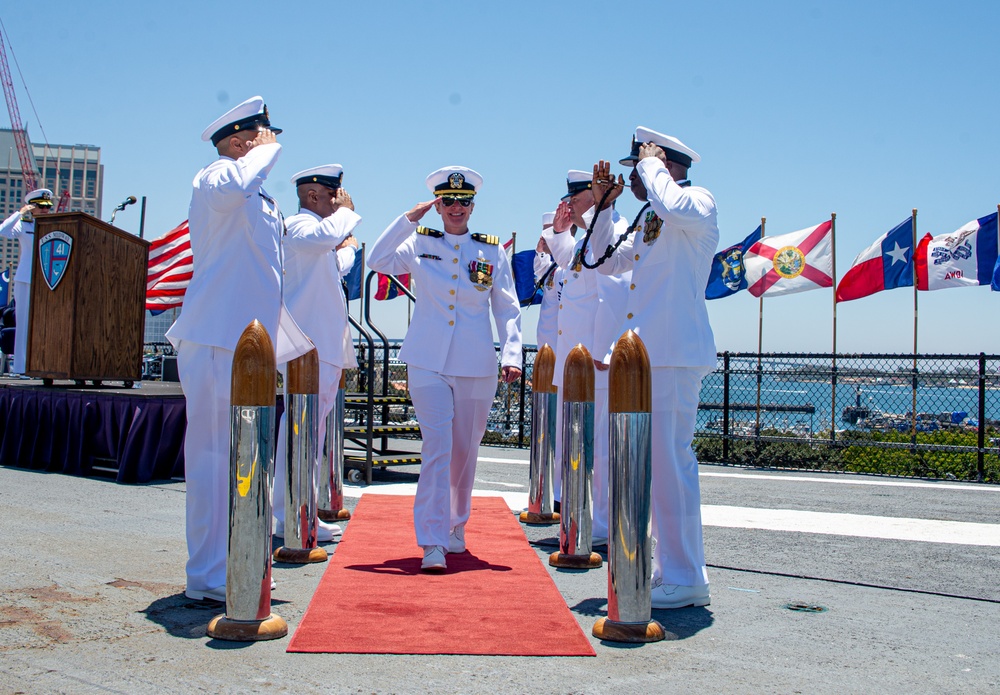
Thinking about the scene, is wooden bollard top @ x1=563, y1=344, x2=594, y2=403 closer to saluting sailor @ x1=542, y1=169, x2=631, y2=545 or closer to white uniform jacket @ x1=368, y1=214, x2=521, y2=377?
white uniform jacket @ x1=368, y1=214, x2=521, y2=377

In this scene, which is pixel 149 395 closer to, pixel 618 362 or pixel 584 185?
pixel 584 185

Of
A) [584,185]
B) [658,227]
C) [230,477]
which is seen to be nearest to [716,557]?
[658,227]

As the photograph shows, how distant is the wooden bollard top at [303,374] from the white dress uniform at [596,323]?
169cm

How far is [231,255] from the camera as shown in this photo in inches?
181

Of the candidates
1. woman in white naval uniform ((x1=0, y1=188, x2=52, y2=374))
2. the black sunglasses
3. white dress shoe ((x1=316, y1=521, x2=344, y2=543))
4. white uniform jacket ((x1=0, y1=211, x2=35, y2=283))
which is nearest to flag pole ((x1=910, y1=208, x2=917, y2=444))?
the black sunglasses

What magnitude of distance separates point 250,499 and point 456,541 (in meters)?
2.33

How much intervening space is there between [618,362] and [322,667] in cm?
165

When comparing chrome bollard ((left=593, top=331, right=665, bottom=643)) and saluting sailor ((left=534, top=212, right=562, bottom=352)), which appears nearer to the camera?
chrome bollard ((left=593, top=331, right=665, bottom=643))

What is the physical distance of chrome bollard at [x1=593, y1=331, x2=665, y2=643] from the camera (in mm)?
3781

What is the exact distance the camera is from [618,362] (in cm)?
386

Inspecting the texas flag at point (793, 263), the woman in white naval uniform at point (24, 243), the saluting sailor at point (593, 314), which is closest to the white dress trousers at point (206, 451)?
the saluting sailor at point (593, 314)

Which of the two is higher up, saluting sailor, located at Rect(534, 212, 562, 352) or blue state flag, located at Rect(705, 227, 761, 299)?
blue state flag, located at Rect(705, 227, 761, 299)

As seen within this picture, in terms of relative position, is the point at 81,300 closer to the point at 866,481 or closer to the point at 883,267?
the point at 866,481

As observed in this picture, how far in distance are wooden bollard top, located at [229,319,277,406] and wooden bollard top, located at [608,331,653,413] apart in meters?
1.40
